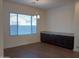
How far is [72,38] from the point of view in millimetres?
5320

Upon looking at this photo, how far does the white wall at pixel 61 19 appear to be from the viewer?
20.3ft

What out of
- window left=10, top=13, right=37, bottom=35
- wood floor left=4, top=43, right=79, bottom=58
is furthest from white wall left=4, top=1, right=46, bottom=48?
wood floor left=4, top=43, right=79, bottom=58

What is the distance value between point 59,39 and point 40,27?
6.59ft

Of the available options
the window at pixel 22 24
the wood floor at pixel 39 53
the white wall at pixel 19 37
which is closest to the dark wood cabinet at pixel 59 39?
the wood floor at pixel 39 53

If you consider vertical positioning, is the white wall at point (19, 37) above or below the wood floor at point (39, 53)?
above

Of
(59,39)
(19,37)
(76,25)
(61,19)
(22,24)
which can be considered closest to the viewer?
(76,25)

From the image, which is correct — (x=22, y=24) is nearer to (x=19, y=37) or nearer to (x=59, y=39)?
(x=19, y=37)

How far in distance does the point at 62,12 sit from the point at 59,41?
1968mm

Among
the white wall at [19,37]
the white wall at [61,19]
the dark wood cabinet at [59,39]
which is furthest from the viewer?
the white wall at [61,19]

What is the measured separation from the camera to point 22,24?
6.40 meters

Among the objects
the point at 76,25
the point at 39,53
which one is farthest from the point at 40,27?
the point at 39,53

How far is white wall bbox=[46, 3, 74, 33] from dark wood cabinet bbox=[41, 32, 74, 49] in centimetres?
71

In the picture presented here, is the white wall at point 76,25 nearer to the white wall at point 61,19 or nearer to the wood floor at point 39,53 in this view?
the wood floor at point 39,53

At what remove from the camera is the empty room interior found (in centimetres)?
525
